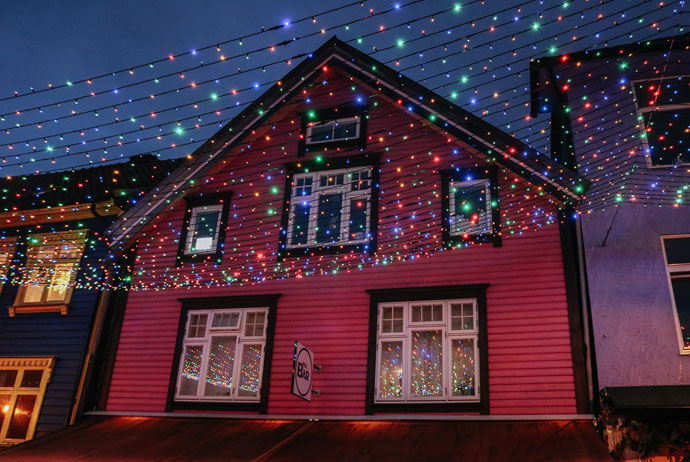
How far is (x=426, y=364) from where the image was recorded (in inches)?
400

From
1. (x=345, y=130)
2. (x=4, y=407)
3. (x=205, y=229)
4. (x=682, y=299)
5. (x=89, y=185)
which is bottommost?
(x=4, y=407)

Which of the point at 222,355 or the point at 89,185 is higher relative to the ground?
the point at 89,185

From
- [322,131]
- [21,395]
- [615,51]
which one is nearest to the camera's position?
[615,51]

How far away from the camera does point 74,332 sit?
491 inches

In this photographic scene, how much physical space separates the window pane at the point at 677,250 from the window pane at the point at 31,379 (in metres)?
12.0

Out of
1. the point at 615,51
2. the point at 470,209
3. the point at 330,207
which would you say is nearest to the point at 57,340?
the point at 330,207

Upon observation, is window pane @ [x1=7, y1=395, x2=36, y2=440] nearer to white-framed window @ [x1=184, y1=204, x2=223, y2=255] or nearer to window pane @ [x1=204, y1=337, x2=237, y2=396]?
window pane @ [x1=204, y1=337, x2=237, y2=396]

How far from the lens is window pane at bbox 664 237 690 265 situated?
9477 millimetres

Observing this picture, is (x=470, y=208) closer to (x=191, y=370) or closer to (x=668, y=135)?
(x=668, y=135)

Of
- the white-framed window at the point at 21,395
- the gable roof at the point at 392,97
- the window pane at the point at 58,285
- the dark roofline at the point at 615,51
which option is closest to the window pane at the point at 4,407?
the white-framed window at the point at 21,395

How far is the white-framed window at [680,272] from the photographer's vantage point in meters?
9.38

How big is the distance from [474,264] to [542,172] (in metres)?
1.93

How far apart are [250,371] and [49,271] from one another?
18.0 ft

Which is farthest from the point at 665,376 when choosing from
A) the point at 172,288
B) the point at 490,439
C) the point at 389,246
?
the point at 172,288
